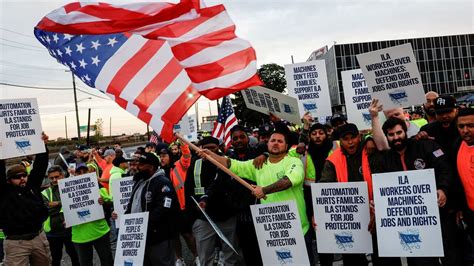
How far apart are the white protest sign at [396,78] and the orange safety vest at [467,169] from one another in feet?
3.31

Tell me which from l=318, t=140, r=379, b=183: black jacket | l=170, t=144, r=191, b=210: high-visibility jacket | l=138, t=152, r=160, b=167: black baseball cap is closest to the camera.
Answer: l=318, t=140, r=379, b=183: black jacket

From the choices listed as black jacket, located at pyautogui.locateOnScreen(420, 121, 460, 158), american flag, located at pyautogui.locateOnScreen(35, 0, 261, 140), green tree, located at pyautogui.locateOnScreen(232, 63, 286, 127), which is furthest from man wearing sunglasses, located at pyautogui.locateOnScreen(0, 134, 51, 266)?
green tree, located at pyautogui.locateOnScreen(232, 63, 286, 127)

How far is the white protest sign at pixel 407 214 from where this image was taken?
453cm

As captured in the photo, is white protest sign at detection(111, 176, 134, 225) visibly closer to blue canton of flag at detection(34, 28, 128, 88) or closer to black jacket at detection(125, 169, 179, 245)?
black jacket at detection(125, 169, 179, 245)

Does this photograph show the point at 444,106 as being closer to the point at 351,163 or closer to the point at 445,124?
the point at 445,124

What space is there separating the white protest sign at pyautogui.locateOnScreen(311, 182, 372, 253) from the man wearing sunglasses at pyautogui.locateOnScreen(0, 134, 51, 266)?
12.0ft

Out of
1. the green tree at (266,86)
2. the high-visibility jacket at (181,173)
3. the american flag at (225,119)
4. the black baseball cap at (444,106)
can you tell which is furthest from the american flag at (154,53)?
the green tree at (266,86)

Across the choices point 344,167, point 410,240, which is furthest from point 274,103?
point 410,240

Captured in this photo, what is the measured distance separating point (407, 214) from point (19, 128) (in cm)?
495

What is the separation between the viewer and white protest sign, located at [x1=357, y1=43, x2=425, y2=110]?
563 centimetres

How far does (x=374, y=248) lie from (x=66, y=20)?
161 inches

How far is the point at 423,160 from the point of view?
16.0 feet

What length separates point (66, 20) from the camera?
207 inches

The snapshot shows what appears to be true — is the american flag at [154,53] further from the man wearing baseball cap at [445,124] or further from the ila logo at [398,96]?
the man wearing baseball cap at [445,124]
